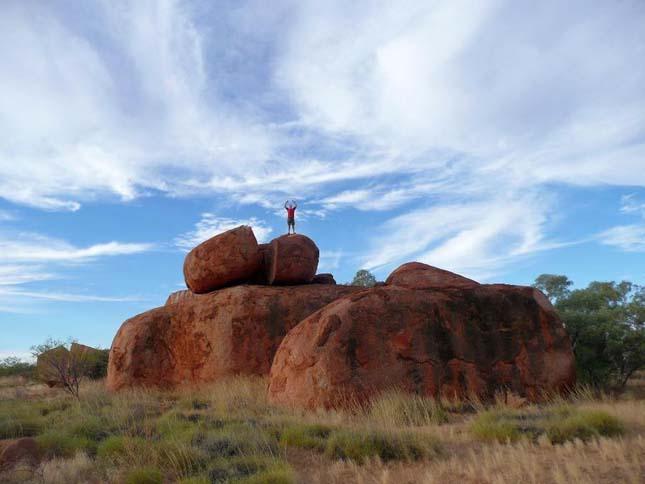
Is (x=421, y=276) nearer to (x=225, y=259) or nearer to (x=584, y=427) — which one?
(x=225, y=259)

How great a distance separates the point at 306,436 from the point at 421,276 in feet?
30.5

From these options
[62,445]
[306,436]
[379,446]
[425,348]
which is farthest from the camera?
[425,348]

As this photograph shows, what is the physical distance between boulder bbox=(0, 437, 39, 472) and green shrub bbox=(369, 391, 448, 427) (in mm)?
5506

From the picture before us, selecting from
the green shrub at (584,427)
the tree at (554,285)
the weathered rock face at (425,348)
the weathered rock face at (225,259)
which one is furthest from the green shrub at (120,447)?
the tree at (554,285)

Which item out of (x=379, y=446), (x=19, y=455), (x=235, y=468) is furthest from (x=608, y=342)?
(x=19, y=455)

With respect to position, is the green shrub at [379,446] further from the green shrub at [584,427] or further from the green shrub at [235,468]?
the green shrub at [584,427]

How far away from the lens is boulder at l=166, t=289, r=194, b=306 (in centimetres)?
2037

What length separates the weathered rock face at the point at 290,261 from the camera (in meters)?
18.2

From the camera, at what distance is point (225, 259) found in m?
18.0

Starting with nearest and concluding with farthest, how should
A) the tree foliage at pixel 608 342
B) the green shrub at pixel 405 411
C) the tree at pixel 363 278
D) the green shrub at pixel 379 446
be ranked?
the green shrub at pixel 379 446
the green shrub at pixel 405 411
the tree foliage at pixel 608 342
the tree at pixel 363 278

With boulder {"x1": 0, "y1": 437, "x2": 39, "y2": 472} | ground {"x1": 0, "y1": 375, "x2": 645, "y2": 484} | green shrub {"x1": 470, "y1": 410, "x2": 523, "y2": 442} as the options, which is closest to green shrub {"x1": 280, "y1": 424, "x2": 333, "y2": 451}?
ground {"x1": 0, "y1": 375, "x2": 645, "y2": 484}

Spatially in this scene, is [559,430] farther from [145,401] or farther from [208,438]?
[145,401]

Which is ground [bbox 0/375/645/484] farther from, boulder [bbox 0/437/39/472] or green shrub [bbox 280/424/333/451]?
boulder [bbox 0/437/39/472]

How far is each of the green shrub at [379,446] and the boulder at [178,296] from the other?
12878mm
